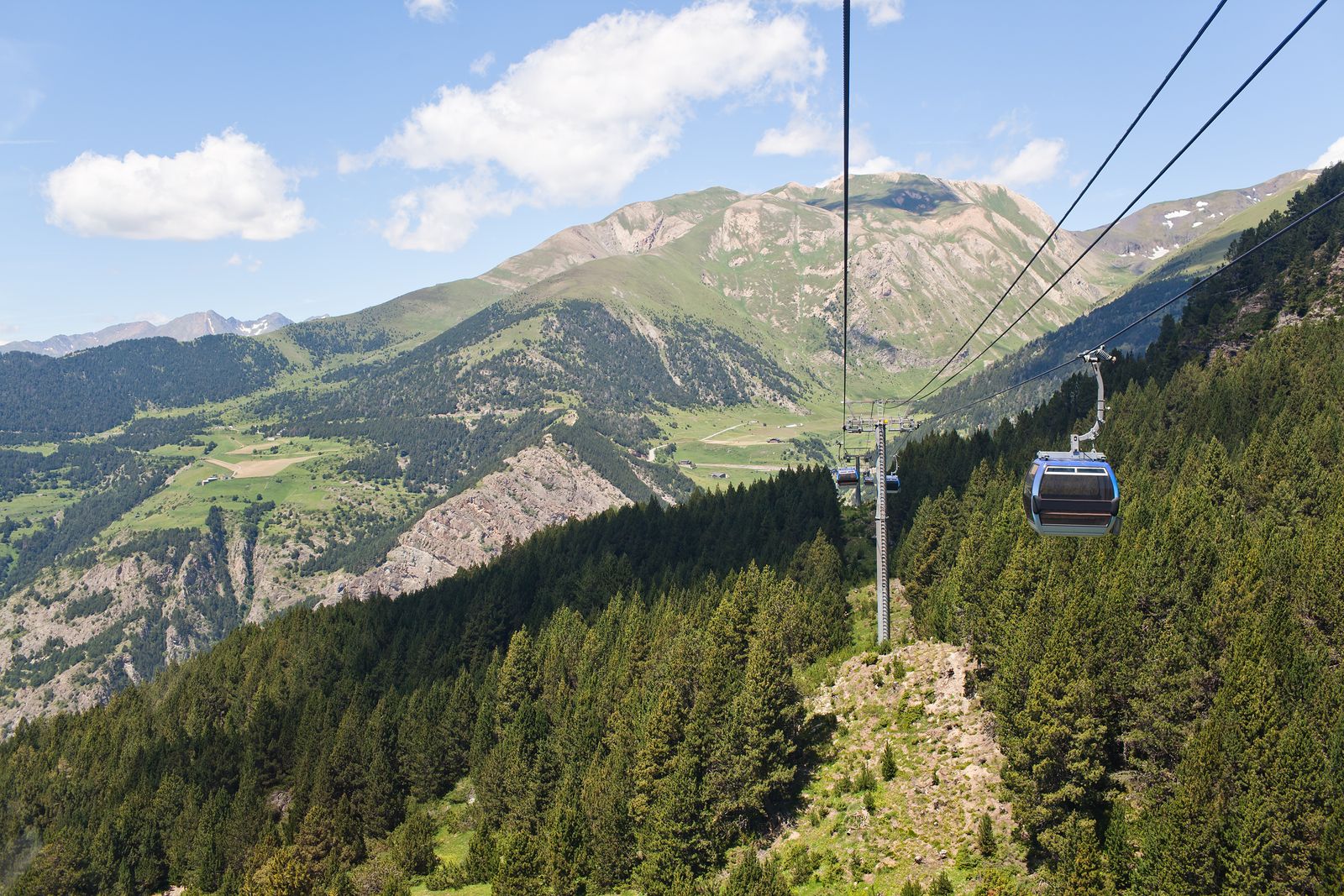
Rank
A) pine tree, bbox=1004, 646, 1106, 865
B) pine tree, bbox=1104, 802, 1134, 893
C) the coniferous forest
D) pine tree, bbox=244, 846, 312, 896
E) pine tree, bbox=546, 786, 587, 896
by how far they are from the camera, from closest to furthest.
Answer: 1. pine tree, bbox=1104, 802, 1134, 893
2. the coniferous forest
3. pine tree, bbox=1004, 646, 1106, 865
4. pine tree, bbox=546, 786, 587, 896
5. pine tree, bbox=244, 846, 312, 896

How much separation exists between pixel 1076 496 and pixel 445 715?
92036mm

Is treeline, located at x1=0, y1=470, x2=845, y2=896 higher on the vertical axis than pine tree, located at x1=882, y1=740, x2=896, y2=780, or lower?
lower

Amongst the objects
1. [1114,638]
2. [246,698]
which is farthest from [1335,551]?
[246,698]

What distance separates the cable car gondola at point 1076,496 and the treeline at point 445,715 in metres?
31.9

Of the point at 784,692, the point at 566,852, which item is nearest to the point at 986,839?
the point at 784,692

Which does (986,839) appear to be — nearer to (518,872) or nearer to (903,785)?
(903,785)

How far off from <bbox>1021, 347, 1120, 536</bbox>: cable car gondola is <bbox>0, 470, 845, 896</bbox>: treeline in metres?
31.9

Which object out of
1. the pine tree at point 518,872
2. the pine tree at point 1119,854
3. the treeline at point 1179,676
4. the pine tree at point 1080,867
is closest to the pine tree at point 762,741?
the treeline at point 1179,676

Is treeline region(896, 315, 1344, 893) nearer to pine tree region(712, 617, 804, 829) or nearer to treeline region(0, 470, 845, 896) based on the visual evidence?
pine tree region(712, 617, 804, 829)

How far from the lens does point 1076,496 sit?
126 feet

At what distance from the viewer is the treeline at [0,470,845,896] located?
233 ft

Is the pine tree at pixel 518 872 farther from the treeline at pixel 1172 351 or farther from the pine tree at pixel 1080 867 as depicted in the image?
the treeline at pixel 1172 351

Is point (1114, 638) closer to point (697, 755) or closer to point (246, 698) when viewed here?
point (697, 755)

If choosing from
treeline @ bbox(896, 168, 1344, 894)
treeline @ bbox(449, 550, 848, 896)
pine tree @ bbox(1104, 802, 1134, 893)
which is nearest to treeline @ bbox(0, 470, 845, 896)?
treeline @ bbox(449, 550, 848, 896)
